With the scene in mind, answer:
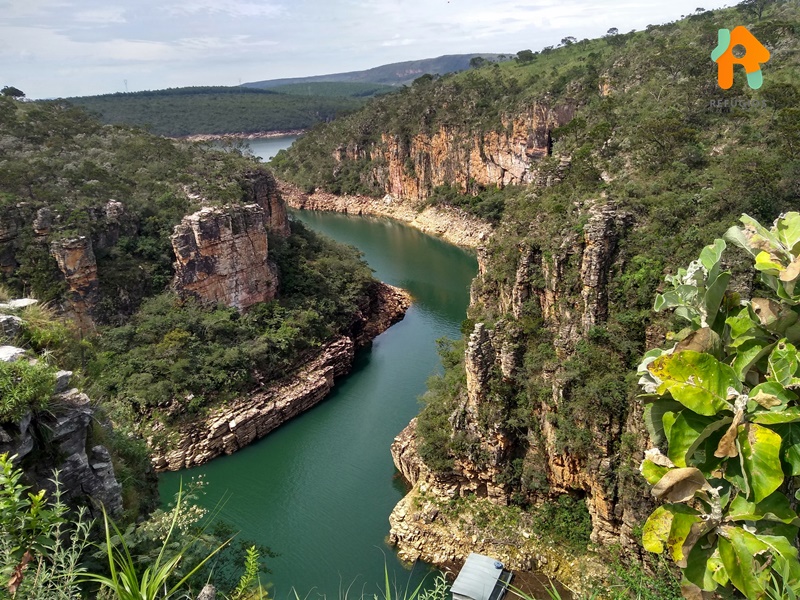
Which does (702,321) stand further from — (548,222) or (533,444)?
(548,222)

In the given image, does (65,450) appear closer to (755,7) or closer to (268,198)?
(268,198)

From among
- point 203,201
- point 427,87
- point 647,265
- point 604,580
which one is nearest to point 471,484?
point 604,580

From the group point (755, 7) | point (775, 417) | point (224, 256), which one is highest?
point (755, 7)

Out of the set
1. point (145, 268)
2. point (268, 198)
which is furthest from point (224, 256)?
point (268, 198)

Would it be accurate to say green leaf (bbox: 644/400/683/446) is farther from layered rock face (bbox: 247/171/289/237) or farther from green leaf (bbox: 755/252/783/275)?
layered rock face (bbox: 247/171/289/237)

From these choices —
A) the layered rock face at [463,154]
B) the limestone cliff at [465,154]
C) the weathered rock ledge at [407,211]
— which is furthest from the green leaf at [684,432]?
the limestone cliff at [465,154]

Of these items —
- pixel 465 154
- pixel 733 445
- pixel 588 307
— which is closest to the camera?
pixel 733 445
